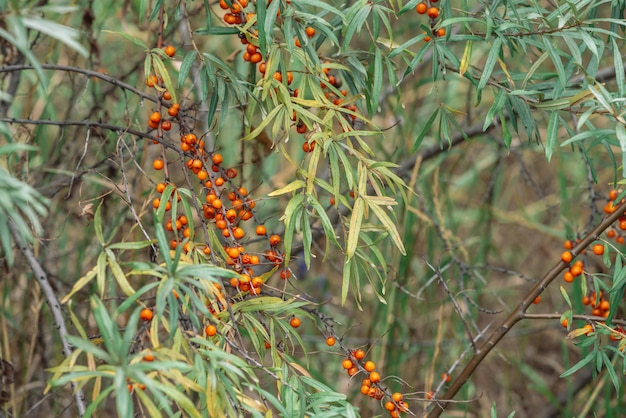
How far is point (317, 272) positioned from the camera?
8.94ft

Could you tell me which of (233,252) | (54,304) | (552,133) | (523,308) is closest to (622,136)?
(552,133)

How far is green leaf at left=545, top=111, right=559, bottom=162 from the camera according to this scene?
3.26 feet

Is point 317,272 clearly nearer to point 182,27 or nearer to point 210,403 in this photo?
point 182,27

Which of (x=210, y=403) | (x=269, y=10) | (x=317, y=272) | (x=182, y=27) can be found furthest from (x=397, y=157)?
(x=210, y=403)

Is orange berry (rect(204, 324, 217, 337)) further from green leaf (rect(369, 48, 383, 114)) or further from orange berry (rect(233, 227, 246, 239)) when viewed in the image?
green leaf (rect(369, 48, 383, 114))

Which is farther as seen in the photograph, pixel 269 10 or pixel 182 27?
pixel 182 27

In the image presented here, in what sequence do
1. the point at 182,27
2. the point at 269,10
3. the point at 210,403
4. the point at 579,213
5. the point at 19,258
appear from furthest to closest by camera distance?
the point at 579,213 < the point at 182,27 < the point at 19,258 < the point at 269,10 < the point at 210,403

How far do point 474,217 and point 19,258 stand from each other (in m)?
1.78

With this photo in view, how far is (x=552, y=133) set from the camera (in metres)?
1.04

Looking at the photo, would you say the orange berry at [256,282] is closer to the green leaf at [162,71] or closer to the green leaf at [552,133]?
the green leaf at [162,71]

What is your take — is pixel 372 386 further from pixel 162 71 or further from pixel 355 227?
pixel 162 71

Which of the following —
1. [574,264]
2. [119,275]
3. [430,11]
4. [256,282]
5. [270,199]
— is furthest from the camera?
[270,199]

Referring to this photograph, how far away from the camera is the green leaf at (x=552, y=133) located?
0.99 metres

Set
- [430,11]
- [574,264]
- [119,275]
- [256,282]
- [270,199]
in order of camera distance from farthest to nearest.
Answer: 1. [270,199]
2. [574,264]
3. [430,11]
4. [256,282]
5. [119,275]
